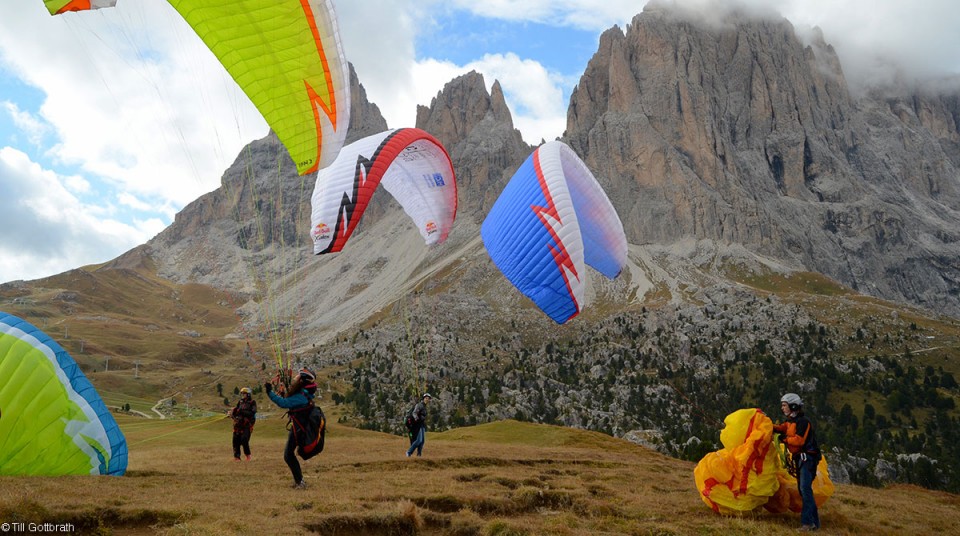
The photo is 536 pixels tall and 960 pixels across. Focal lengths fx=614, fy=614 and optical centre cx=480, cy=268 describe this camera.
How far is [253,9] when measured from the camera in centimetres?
1213

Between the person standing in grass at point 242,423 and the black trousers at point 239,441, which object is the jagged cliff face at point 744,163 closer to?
the person standing in grass at point 242,423

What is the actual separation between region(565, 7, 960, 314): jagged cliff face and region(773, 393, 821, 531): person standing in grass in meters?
157

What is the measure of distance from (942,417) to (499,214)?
89792 mm

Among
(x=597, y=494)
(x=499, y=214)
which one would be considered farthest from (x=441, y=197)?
(x=597, y=494)

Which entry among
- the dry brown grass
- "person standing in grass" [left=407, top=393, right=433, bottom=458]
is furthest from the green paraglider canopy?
"person standing in grass" [left=407, top=393, right=433, bottom=458]

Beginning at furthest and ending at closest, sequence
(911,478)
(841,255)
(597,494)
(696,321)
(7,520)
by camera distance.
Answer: (841,255), (696,321), (911,478), (597,494), (7,520)

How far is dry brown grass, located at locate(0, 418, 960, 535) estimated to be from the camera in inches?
299

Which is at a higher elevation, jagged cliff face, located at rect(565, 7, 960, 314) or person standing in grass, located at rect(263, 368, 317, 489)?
jagged cliff face, located at rect(565, 7, 960, 314)

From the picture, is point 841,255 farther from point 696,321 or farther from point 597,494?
point 597,494

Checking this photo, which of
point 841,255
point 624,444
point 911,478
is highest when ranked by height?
point 841,255

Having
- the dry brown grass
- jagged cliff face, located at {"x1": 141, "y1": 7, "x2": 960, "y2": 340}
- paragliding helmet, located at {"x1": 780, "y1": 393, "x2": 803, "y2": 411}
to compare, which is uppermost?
jagged cliff face, located at {"x1": 141, "y1": 7, "x2": 960, "y2": 340}

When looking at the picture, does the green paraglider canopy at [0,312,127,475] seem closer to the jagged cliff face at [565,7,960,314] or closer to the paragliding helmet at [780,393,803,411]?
the paragliding helmet at [780,393,803,411]

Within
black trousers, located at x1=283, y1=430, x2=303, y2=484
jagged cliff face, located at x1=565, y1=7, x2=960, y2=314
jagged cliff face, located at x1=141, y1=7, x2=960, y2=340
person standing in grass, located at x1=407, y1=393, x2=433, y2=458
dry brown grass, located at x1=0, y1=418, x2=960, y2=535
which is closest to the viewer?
dry brown grass, located at x1=0, y1=418, x2=960, y2=535

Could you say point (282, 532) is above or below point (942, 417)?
above
